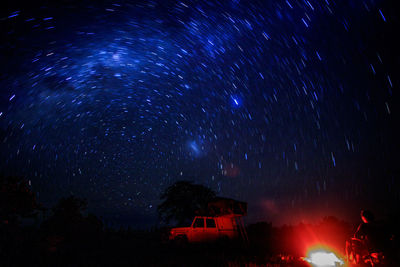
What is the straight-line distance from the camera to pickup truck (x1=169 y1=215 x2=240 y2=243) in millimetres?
14298

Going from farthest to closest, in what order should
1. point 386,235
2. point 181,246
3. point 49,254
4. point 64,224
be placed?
point 64,224 → point 181,246 → point 49,254 → point 386,235

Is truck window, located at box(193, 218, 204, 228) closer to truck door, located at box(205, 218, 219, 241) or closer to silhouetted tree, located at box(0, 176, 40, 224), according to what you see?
truck door, located at box(205, 218, 219, 241)

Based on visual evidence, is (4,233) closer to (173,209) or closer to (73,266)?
(73,266)

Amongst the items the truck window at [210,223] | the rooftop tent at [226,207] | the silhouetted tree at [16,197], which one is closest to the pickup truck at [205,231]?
the truck window at [210,223]

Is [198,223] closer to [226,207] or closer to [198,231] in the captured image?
[198,231]

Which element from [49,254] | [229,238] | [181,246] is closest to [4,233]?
[49,254]

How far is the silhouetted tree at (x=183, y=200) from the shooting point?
32656 mm

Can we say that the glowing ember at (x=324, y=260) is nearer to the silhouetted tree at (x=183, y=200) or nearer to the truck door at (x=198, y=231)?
the truck door at (x=198, y=231)

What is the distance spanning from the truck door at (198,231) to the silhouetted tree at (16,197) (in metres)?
16.2

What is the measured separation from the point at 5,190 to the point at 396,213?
5347 cm

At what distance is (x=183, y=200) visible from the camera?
110 ft

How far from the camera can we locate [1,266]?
7699 mm

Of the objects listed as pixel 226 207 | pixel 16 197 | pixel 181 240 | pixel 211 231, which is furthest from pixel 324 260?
pixel 16 197

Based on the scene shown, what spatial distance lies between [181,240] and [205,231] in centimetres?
169
